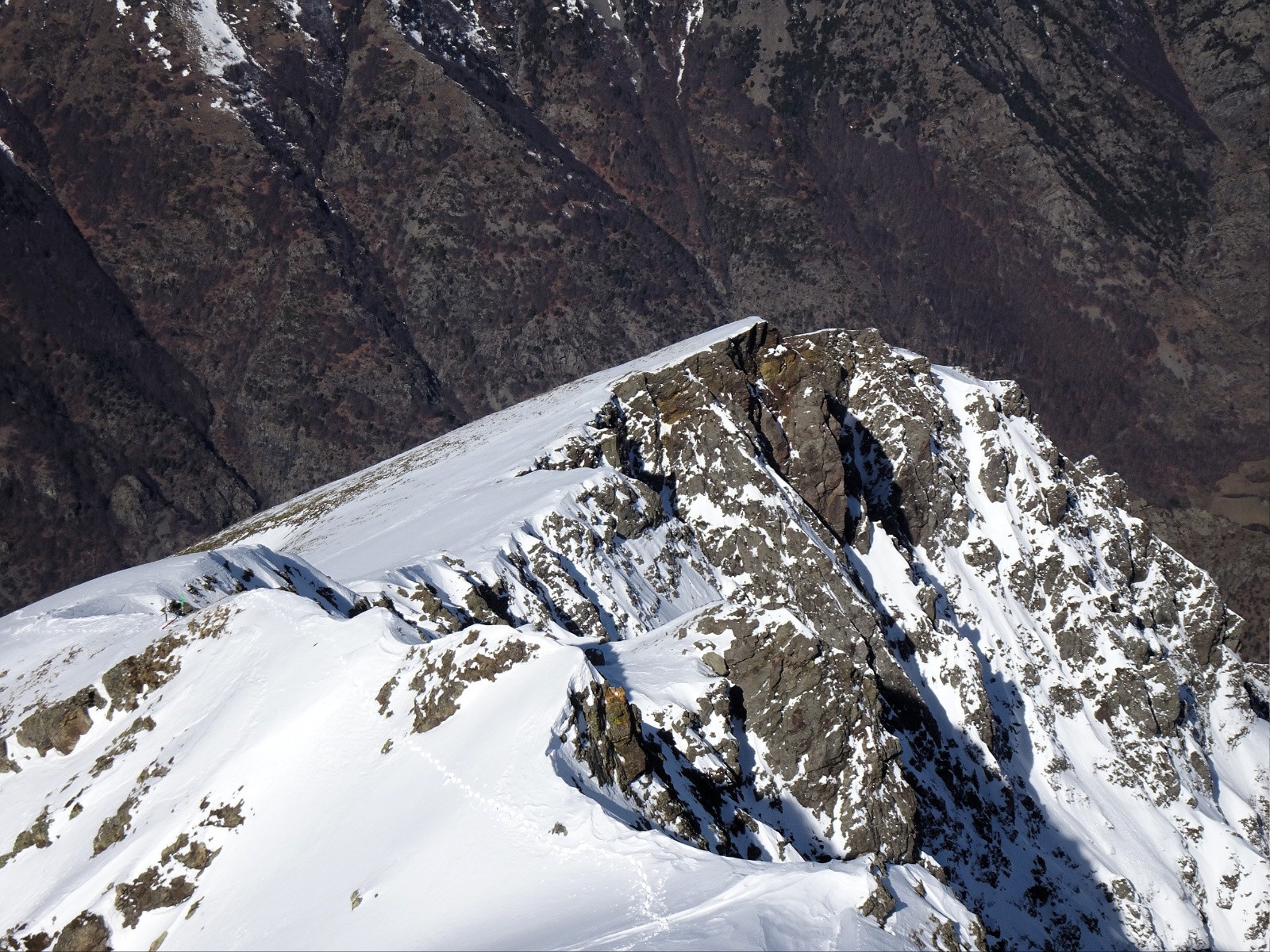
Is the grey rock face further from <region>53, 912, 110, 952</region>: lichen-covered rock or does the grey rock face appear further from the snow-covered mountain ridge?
<region>53, 912, 110, 952</region>: lichen-covered rock

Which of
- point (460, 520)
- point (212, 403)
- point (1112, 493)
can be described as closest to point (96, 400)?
point (212, 403)

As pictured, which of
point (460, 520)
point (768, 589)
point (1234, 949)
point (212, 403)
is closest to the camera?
point (460, 520)

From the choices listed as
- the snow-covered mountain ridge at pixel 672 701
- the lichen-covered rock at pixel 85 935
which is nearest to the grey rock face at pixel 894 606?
the snow-covered mountain ridge at pixel 672 701

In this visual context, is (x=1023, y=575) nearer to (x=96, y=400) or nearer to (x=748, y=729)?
(x=748, y=729)

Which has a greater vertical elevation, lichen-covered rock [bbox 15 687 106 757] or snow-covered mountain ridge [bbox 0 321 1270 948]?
lichen-covered rock [bbox 15 687 106 757]

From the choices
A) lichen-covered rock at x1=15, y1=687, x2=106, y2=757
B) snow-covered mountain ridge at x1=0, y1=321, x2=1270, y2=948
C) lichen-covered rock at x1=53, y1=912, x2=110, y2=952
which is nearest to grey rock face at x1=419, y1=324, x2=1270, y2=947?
snow-covered mountain ridge at x1=0, y1=321, x2=1270, y2=948

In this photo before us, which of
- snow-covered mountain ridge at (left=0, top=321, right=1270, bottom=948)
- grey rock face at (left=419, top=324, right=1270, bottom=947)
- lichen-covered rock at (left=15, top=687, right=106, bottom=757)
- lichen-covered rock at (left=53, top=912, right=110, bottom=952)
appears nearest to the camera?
snow-covered mountain ridge at (left=0, top=321, right=1270, bottom=948)

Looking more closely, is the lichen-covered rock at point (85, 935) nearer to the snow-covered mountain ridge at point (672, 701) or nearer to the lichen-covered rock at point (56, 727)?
the snow-covered mountain ridge at point (672, 701)

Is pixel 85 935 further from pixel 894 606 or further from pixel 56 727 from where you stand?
pixel 894 606
